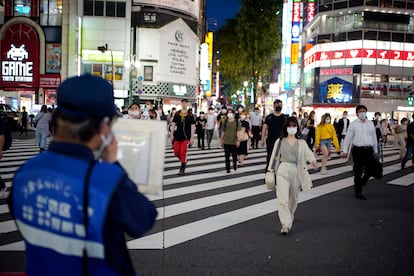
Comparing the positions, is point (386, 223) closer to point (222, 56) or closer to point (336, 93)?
point (222, 56)

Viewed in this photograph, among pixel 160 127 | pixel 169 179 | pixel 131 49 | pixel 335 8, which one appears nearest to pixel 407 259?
pixel 160 127

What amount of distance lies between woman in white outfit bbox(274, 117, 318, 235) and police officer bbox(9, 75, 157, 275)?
4609mm

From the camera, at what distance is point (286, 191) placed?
20.4 feet

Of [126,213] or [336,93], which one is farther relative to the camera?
[336,93]

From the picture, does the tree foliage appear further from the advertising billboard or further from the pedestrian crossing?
the pedestrian crossing

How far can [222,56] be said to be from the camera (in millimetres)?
45906

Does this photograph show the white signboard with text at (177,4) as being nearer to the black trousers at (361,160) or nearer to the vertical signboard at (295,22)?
the vertical signboard at (295,22)

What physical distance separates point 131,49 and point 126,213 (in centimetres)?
3912

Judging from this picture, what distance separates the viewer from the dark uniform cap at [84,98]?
170 cm

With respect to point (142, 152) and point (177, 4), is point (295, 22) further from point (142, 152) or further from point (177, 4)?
point (142, 152)

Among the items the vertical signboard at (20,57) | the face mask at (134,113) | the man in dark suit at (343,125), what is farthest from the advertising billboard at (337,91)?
the face mask at (134,113)


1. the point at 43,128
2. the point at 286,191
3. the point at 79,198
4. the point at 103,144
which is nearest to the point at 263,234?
the point at 286,191

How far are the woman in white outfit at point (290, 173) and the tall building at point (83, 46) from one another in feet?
104

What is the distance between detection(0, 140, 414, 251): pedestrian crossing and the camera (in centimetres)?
599
